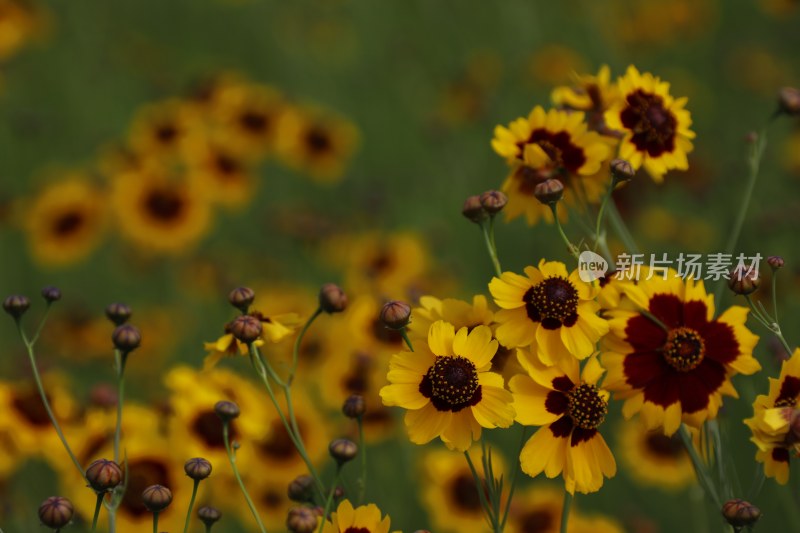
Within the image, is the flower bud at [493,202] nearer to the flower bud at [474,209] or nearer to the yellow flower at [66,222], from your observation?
the flower bud at [474,209]

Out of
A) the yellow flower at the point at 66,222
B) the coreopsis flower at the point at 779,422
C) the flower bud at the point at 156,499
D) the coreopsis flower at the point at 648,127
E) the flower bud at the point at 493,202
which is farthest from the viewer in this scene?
the yellow flower at the point at 66,222

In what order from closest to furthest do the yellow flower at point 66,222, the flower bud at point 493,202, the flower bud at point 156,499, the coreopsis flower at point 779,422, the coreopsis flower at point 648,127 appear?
1. the coreopsis flower at point 779,422
2. the flower bud at point 156,499
3. the flower bud at point 493,202
4. the coreopsis flower at point 648,127
5. the yellow flower at point 66,222

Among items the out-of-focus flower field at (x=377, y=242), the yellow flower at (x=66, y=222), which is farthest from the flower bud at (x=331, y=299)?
the yellow flower at (x=66, y=222)

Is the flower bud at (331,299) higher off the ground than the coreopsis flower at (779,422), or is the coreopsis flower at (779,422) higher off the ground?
the coreopsis flower at (779,422)

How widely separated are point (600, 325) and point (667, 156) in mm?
457

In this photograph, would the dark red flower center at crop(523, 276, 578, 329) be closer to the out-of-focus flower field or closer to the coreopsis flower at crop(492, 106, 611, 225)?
the out-of-focus flower field

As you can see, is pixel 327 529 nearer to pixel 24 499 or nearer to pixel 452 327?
pixel 452 327

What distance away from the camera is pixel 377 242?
3.52 metres

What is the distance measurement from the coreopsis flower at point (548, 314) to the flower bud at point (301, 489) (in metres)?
0.44

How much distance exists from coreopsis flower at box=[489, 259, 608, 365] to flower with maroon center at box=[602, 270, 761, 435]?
5 cm

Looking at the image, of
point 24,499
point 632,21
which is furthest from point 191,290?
point 632,21

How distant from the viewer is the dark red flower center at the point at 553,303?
52.9 inches

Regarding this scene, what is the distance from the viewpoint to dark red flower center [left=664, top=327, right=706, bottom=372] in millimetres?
1366

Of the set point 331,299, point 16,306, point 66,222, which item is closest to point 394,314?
point 331,299
